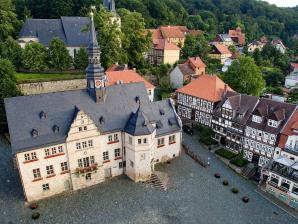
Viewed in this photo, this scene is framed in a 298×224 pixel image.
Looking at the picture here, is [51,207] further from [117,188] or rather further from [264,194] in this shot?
[264,194]

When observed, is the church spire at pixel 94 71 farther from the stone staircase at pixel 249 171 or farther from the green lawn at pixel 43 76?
the stone staircase at pixel 249 171

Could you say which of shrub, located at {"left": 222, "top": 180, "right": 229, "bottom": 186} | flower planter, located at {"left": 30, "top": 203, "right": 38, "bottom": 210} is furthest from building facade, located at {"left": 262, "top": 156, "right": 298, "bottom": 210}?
flower planter, located at {"left": 30, "top": 203, "right": 38, "bottom": 210}

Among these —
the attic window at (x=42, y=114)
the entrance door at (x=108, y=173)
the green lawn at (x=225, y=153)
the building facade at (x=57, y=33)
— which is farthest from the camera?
the building facade at (x=57, y=33)

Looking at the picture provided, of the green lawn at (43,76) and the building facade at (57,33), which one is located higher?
the building facade at (57,33)

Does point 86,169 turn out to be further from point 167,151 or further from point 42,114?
point 167,151

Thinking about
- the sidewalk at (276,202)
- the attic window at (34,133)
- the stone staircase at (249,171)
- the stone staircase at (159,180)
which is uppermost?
the attic window at (34,133)

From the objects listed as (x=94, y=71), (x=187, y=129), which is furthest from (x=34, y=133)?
(x=187, y=129)

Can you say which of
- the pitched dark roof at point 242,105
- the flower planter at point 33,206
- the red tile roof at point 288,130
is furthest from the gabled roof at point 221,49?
the flower planter at point 33,206
